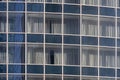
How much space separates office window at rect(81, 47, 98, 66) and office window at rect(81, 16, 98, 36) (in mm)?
1090

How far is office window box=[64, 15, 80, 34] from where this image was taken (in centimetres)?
3131

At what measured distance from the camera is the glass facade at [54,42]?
30.8 m

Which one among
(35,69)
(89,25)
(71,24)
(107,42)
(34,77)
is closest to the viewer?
(34,77)

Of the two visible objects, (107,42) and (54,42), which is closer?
(54,42)

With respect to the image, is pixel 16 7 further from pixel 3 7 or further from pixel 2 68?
pixel 2 68

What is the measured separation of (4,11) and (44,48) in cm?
356

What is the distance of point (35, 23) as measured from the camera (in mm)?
31188

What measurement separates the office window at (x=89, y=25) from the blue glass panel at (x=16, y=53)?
13.8 feet

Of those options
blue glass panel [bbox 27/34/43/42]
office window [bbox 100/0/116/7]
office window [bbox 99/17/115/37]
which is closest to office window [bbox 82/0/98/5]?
office window [bbox 100/0/116/7]

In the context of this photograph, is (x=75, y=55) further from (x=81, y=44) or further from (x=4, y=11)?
(x=4, y=11)

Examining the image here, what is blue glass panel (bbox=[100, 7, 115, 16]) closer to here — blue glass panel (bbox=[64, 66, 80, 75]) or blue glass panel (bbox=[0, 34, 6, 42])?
blue glass panel (bbox=[64, 66, 80, 75])

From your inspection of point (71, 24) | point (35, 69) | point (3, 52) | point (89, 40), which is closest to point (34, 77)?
point (35, 69)

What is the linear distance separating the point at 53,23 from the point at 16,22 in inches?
94.8

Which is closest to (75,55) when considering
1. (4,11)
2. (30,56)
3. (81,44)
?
(81,44)
